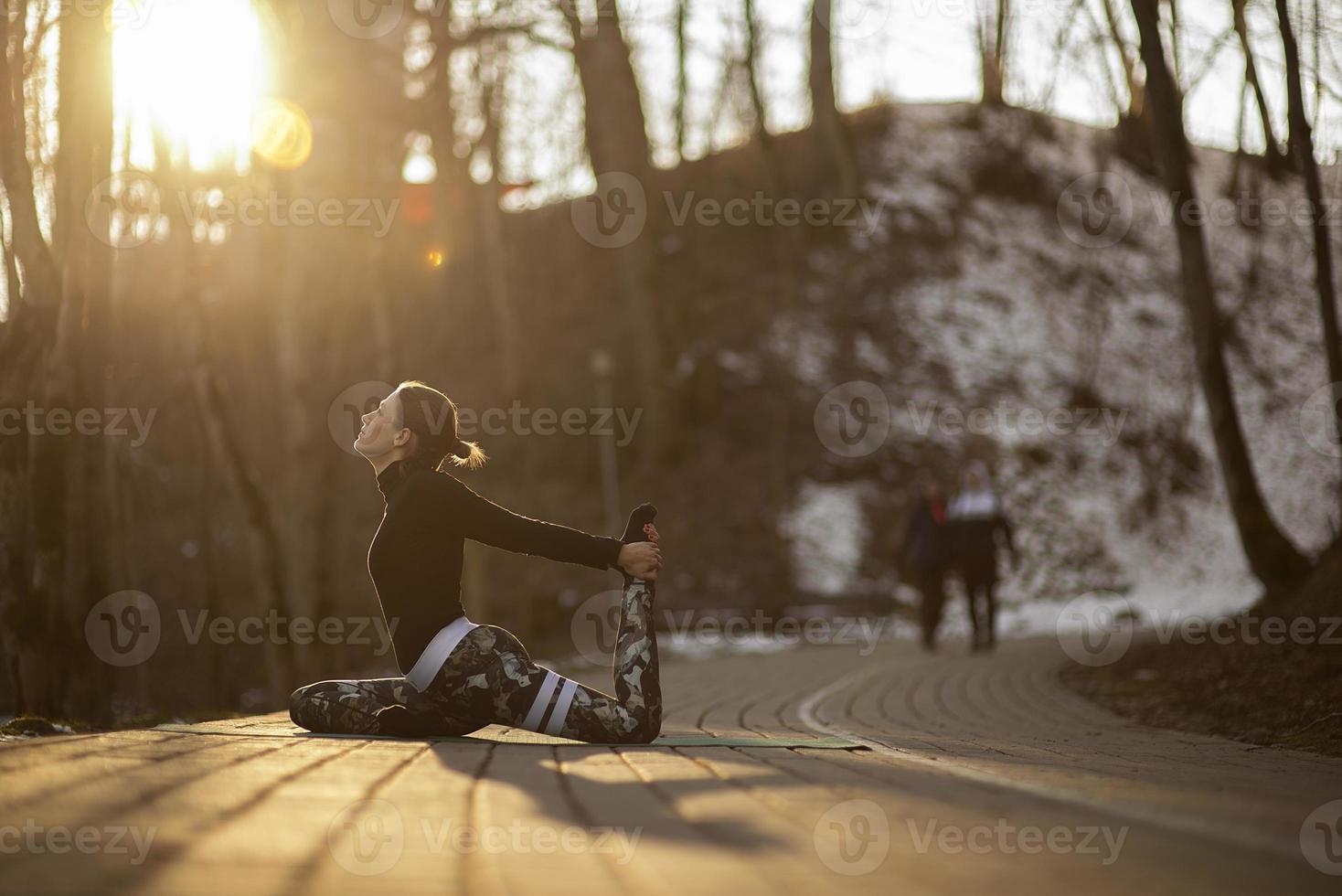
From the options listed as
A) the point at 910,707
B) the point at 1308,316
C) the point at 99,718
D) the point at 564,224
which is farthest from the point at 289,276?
the point at 1308,316

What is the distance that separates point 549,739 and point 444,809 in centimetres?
237

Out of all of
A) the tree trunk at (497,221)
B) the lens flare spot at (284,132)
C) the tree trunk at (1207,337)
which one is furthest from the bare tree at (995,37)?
the lens flare spot at (284,132)

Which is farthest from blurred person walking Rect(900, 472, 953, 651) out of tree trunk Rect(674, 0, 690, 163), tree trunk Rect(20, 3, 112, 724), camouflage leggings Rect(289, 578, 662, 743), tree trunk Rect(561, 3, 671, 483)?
camouflage leggings Rect(289, 578, 662, 743)

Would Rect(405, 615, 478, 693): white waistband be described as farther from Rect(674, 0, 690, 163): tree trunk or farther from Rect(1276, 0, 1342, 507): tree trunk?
Rect(674, 0, 690, 163): tree trunk

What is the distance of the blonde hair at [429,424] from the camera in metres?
6.09

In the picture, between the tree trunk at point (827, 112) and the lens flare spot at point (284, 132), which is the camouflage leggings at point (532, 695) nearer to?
the lens flare spot at point (284, 132)

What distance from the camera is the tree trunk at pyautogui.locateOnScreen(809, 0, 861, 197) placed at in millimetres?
29344

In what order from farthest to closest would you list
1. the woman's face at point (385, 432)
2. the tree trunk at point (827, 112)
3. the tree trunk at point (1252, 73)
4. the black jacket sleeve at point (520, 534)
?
1. the tree trunk at point (827, 112)
2. the tree trunk at point (1252, 73)
3. the woman's face at point (385, 432)
4. the black jacket sleeve at point (520, 534)

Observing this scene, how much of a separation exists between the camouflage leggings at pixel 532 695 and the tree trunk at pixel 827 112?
74.6 feet

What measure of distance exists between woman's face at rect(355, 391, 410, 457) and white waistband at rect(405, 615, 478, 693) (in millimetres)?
796

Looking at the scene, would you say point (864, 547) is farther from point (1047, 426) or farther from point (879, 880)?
point (879, 880)

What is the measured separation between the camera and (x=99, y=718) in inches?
354

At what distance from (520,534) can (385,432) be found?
740mm

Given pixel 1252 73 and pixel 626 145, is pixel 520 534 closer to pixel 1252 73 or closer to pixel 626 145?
pixel 1252 73
